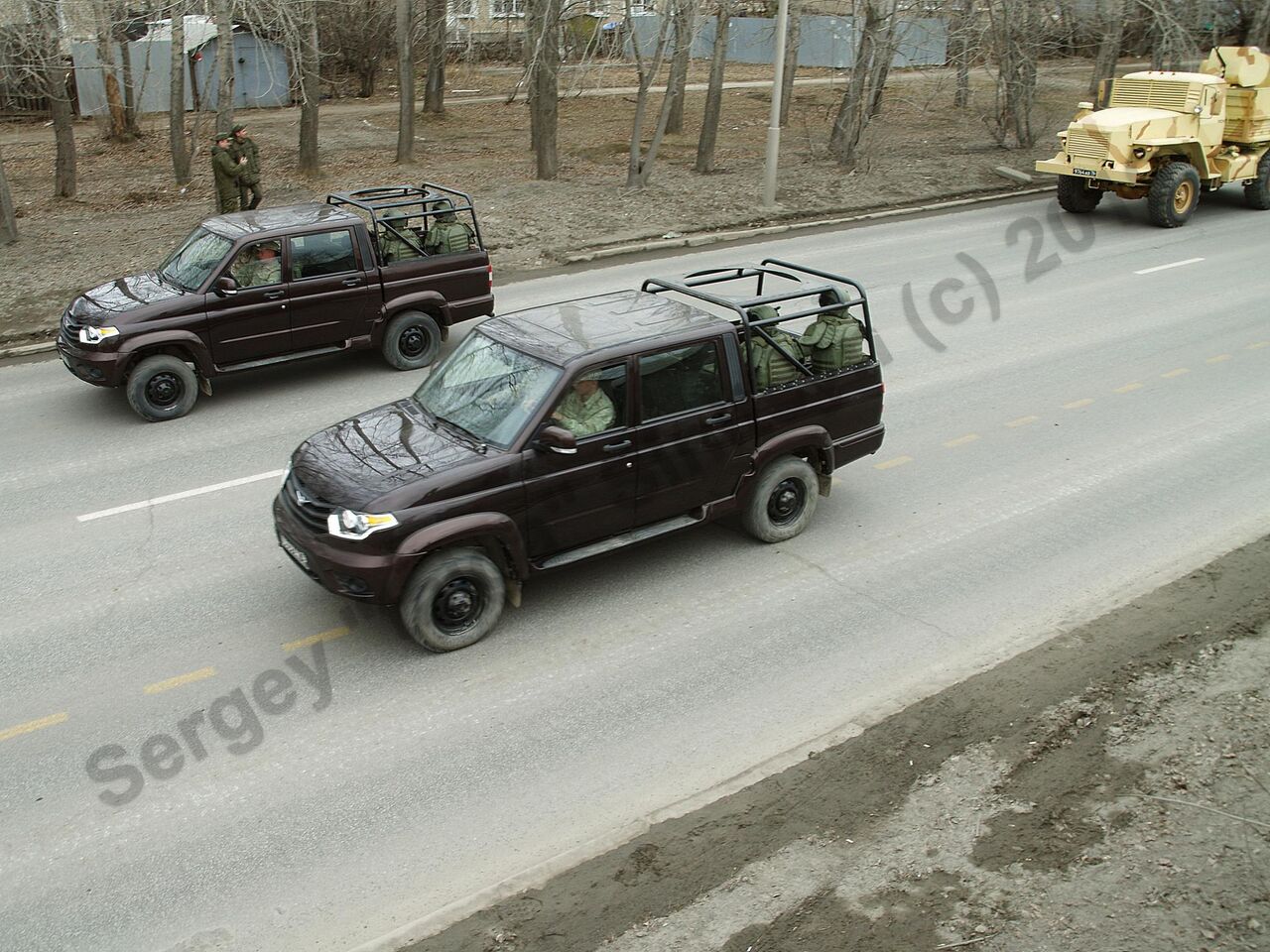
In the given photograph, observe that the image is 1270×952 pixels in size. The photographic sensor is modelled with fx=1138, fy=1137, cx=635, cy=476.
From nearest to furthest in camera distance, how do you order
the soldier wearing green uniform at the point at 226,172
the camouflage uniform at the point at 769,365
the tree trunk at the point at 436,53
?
the camouflage uniform at the point at 769,365 → the soldier wearing green uniform at the point at 226,172 → the tree trunk at the point at 436,53

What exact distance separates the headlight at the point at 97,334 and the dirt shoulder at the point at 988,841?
806 cm

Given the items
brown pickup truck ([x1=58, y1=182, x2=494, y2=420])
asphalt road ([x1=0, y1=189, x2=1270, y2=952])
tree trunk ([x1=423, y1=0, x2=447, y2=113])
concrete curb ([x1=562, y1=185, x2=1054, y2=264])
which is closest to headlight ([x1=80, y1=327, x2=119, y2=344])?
brown pickup truck ([x1=58, y1=182, x2=494, y2=420])

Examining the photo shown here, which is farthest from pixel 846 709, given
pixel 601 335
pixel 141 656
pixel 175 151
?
pixel 175 151

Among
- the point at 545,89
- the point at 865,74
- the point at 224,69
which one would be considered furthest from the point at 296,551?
the point at 865,74

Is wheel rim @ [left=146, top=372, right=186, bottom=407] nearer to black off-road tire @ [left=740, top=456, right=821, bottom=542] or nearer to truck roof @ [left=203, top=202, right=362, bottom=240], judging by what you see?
truck roof @ [left=203, top=202, right=362, bottom=240]

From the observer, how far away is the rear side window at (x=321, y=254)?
1197cm

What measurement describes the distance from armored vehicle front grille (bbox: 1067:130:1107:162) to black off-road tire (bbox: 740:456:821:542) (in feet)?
42.9

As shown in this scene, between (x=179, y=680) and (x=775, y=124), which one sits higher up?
(x=775, y=124)

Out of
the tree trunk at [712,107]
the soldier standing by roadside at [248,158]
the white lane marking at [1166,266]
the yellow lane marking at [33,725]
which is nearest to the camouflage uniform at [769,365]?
the yellow lane marking at [33,725]

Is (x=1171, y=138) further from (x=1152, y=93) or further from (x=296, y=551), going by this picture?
(x=296, y=551)

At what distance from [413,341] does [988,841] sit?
9.13 metres

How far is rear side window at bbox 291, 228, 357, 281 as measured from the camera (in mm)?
11969

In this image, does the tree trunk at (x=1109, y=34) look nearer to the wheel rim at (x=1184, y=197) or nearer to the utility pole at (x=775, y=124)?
the wheel rim at (x=1184, y=197)

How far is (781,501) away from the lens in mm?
8836
